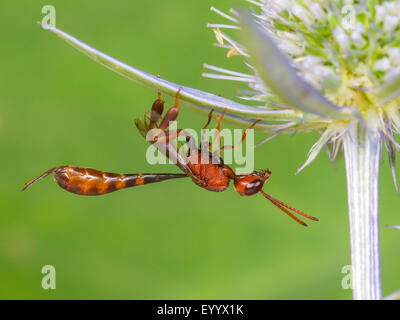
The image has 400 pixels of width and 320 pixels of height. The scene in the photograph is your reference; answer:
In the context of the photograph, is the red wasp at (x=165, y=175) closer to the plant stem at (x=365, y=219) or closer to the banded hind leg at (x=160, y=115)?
the banded hind leg at (x=160, y=115)

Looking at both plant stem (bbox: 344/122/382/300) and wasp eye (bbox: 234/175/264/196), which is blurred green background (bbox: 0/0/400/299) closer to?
wasp eye (bbox: 234/175/264/196)

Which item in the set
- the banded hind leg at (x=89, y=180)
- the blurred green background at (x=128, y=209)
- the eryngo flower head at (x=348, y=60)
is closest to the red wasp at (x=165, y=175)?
the banded hind leg at (x=89, y=180)

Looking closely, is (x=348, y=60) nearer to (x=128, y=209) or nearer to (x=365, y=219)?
(x=365, y=219)

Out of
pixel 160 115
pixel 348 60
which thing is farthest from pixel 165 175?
pixel 348 60

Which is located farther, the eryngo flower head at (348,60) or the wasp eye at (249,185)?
the wasp eye at (249,185)

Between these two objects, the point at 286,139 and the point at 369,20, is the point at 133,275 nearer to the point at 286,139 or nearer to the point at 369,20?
the point at 286,139

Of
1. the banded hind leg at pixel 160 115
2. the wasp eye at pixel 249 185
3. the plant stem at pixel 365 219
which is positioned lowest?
the plant stem at pixel 365 219
